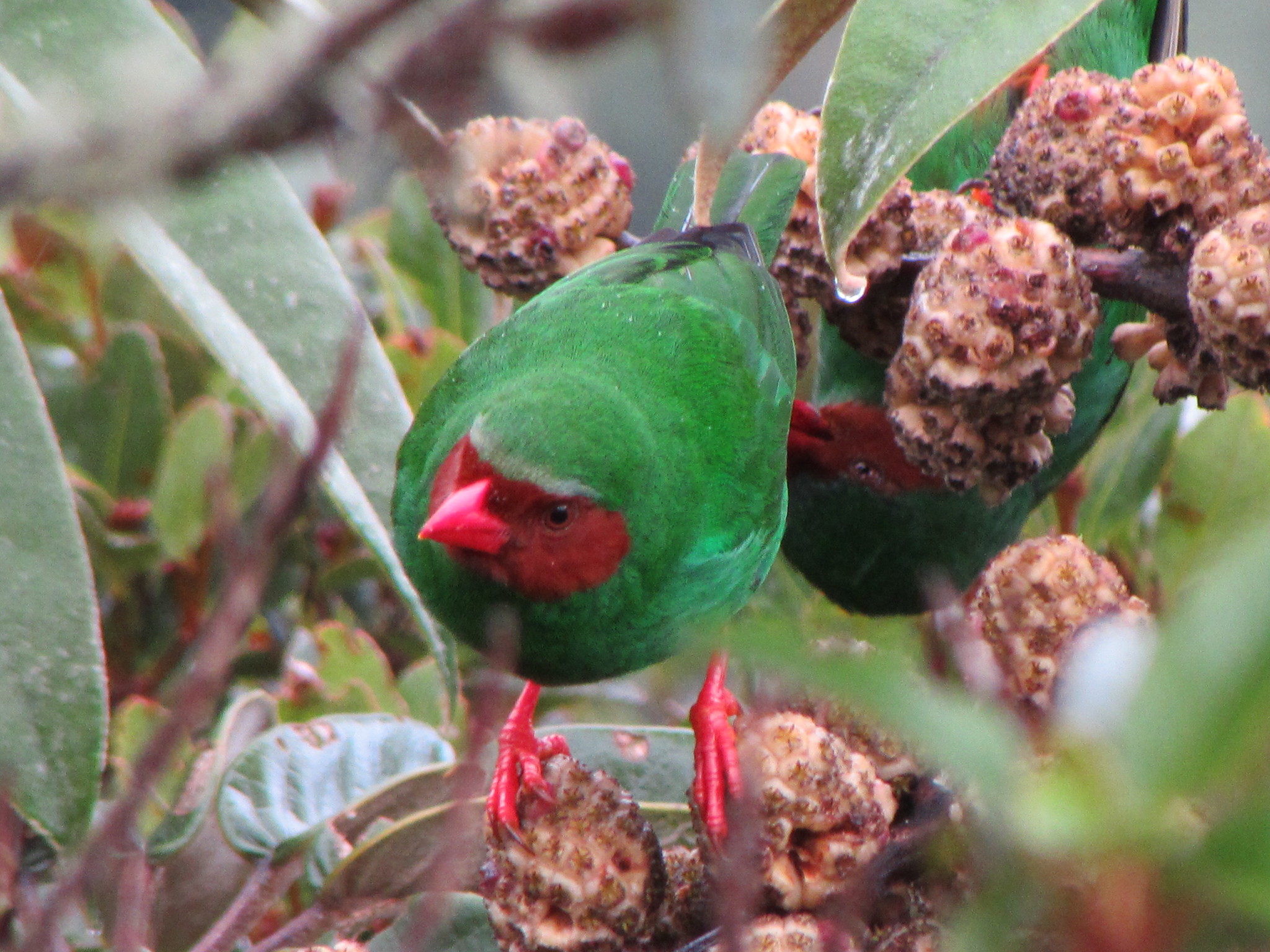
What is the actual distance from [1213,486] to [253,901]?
4.61 feet

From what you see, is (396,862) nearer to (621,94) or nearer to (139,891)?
(139,891)

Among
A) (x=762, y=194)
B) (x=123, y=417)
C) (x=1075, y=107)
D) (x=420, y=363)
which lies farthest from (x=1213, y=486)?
(x=123, y=417)

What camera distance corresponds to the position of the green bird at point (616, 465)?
5.42ft

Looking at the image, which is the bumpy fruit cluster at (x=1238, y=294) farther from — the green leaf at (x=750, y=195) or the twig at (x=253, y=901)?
the twig at (x=253, y=901)

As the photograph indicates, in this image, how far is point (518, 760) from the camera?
63.4 inches

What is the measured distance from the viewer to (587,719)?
2.19 meters

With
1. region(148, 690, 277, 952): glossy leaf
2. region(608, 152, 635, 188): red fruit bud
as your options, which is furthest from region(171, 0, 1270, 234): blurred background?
region(148, 690, 277, 952): glossy leaf

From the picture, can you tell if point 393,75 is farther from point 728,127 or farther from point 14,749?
point 14,749

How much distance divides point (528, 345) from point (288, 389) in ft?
1.25

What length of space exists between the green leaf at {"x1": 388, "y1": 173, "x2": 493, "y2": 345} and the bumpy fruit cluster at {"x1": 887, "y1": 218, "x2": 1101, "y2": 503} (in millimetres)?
1399

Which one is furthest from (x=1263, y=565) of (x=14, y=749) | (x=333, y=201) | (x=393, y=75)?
(x=333, y=201)

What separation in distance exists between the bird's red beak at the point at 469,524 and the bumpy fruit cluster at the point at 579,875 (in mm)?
445

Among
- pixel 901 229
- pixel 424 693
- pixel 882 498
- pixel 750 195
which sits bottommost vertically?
pixel 424 693

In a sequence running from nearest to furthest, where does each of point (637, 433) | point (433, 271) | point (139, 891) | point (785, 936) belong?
1. point (785, 936)
2. point (139, 891)
3. point (637, 433)
4. point (433, 271)
